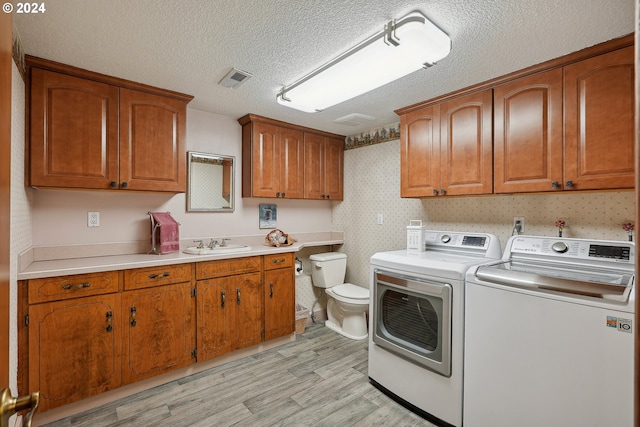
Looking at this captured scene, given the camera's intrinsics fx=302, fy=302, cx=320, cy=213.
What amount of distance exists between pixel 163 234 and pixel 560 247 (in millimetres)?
2853

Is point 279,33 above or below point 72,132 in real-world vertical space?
above

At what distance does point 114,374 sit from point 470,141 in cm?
306

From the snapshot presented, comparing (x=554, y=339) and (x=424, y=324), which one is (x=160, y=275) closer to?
(x=424, y=324)

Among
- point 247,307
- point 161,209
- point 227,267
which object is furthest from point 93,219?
point 247,307

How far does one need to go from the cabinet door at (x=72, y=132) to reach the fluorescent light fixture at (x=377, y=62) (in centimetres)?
133

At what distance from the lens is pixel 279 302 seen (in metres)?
2.93

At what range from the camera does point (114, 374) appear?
208 cm

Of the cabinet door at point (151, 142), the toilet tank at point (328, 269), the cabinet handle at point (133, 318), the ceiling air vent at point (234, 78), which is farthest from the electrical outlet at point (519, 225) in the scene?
the cabinet handle at point (133, 318)

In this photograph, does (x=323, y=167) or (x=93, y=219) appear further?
(x=323, y=167)

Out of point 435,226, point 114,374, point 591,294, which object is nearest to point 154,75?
point 114,374

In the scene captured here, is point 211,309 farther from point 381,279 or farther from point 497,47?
point 497,47

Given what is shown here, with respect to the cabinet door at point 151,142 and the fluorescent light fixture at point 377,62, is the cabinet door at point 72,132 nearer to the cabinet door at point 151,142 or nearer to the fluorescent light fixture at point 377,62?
the cabinet door at point 151,142

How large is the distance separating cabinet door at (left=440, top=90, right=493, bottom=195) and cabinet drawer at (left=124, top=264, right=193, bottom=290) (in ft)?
7.16

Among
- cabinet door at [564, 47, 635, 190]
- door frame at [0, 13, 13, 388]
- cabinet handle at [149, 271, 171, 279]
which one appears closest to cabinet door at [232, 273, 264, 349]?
cabinet handle at [149, 271, 171, 279]
